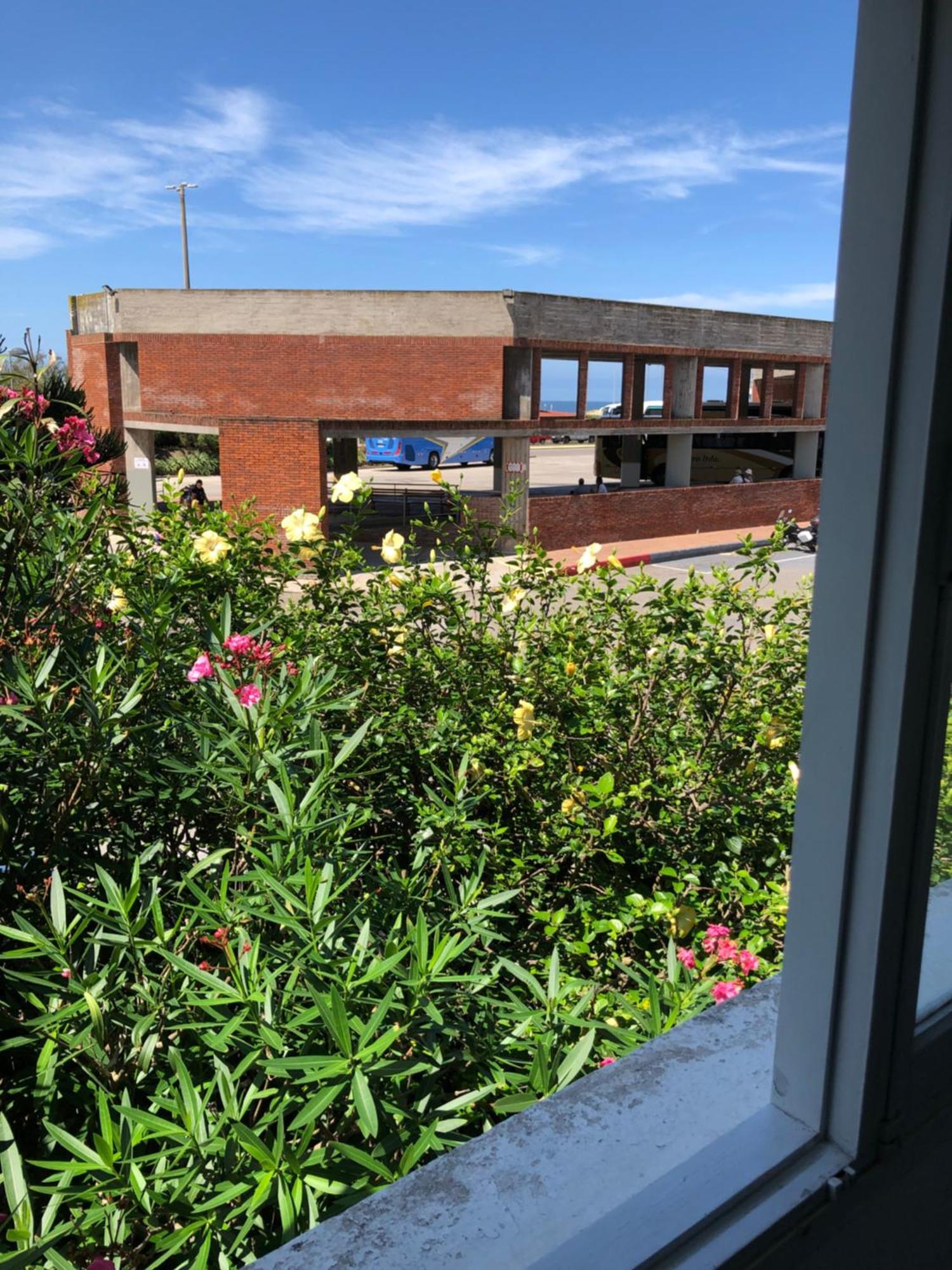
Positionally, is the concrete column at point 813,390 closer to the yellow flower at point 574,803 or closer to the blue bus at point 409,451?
the blue bus at point 409,451

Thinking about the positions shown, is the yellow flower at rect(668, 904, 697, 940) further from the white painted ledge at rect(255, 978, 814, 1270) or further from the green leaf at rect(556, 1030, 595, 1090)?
the white painted ledge at rect(255, 978, 814, 1270)

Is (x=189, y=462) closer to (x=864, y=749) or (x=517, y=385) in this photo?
(x=517, y=385)

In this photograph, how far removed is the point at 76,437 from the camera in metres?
2.88

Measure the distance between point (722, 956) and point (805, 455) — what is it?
91.1ft

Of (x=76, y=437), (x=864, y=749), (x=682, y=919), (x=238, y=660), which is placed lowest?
(x=682, y=919)

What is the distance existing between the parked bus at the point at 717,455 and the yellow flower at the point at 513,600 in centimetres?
2340

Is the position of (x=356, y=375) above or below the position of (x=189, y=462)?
above

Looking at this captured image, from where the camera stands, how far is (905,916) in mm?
1012

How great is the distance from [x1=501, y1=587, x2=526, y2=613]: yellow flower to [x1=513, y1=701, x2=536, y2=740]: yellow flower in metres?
0.57

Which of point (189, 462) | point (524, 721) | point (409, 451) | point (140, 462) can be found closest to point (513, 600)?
point (524, 721)

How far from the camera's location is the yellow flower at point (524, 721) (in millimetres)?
2979

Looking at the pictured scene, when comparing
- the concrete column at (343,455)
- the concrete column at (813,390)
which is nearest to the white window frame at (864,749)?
the concrete column at (343,455)

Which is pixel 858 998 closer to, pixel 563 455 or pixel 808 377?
pixel 808 377

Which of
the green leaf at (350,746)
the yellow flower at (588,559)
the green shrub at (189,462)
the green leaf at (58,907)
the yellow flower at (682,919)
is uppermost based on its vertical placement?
the yellow flower at (588,559)
